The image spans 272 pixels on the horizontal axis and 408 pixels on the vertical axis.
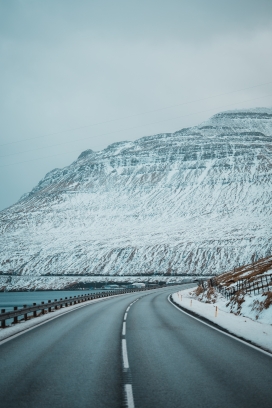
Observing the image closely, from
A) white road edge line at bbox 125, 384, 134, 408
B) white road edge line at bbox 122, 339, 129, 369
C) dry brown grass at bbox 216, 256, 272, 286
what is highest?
white road edge line at bbox 125, 384, 134, 408

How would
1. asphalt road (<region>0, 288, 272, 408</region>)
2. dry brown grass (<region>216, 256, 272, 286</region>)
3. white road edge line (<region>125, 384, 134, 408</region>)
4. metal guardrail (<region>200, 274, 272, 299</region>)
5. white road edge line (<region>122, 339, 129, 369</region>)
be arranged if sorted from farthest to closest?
dry brown grass (<region>216, 256, 272, 286</region>), metal guardrail (<region>200, 274, 272, 299</region>), white road edge line (<region>122, 339, 129, 369</region>), asphalt road (<region>0, 288, 272, 408</region>), white road edge line (<region>125, 384, 134, 408</region>)

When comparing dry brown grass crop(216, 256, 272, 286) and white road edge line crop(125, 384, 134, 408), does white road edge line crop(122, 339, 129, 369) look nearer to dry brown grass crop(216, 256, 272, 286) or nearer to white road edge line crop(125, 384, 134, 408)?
white road edge line crop(125, 384, 134, 408)

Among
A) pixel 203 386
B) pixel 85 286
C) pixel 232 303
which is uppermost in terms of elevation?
pixel 203 386

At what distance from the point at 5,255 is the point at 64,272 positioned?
42866 mm

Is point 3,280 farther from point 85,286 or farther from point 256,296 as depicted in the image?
point 256,296

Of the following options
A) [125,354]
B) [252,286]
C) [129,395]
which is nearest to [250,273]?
[252,286]

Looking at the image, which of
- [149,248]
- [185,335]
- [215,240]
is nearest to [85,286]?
[149,248]

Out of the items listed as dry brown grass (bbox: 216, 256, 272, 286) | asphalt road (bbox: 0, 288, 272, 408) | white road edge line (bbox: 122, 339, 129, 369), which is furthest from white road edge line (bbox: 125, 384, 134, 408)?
dry brown grass (bbox: 216, 256, 272, 286)

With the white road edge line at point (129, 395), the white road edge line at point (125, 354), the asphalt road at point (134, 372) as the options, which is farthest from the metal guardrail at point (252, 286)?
the white road edge line at point (129, 395)

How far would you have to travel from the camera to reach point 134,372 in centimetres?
969

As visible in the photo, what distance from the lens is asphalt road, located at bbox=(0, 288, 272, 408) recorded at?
7.55 metres

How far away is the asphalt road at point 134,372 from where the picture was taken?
7.55 metres

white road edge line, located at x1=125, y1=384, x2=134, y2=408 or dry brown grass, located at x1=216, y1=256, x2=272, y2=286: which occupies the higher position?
white road edge line, located at x1=125, y1=384, x2=134, y2=408

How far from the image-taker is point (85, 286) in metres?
149
